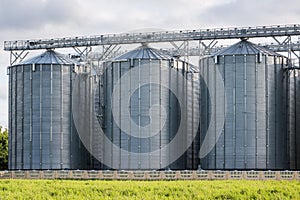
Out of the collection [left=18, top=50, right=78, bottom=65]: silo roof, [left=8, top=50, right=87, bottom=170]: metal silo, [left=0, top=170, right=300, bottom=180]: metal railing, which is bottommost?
[left=0, top=170, right=300, bottom=180]: metal railing

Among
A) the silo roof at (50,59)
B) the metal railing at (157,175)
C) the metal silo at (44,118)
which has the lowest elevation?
the metal railing at (157,175)

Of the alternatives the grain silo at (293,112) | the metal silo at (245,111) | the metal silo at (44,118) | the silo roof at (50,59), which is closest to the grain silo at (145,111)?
the metal silo at (245,111)

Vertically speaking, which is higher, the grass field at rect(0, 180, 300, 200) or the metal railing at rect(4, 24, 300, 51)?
the metal railing at rect(4, 24, 300, 51)

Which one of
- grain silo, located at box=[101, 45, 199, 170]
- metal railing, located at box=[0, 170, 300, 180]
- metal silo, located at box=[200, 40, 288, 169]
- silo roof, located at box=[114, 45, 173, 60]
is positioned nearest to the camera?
metal railing, located at box=[0, 170, 300, 180]

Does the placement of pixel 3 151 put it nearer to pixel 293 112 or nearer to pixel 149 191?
pixel 293 112

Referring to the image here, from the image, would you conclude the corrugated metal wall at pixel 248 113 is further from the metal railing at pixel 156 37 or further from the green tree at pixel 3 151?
the green tree at pixel 3 151

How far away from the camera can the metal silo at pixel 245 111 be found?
222ft

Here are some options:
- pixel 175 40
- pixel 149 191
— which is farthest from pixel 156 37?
pixel 149 191

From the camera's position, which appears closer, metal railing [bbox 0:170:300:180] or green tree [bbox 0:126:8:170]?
metal railing [bbox 0:170:300:180]

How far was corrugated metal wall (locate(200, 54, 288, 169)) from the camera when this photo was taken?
67.7 m

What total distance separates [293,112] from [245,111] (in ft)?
25.6

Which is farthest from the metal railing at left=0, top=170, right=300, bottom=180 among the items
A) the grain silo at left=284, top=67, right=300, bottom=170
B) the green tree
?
the green tree

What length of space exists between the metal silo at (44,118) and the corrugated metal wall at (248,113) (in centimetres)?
1493

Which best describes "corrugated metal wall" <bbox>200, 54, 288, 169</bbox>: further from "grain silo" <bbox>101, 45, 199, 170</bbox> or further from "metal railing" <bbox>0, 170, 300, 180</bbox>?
"metal railing" <bbox>0, 170, 300, 180</bbox>
